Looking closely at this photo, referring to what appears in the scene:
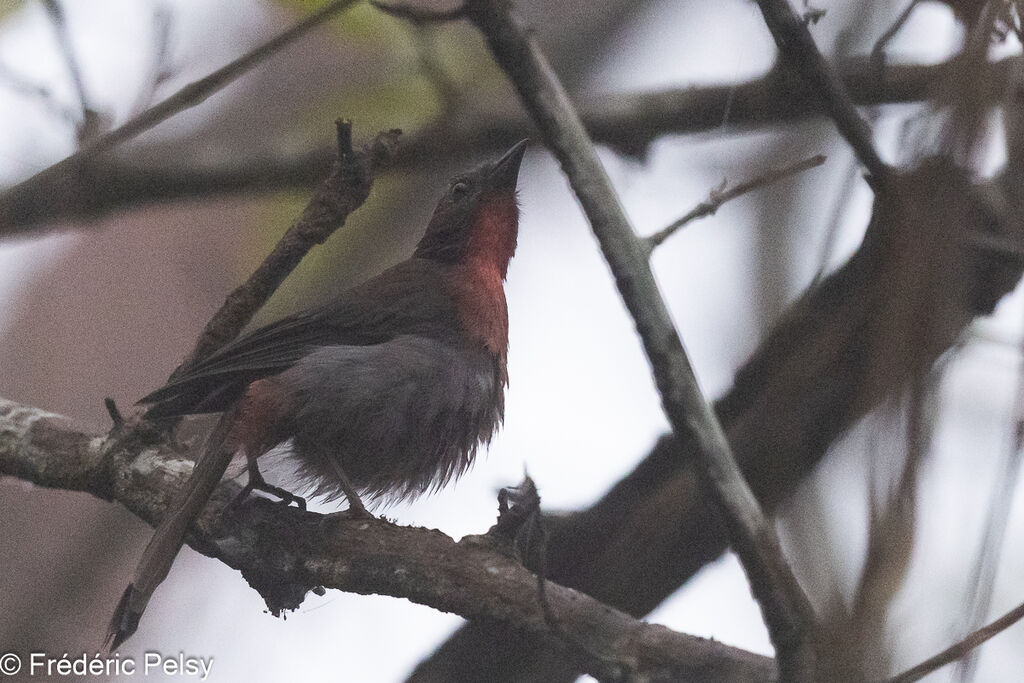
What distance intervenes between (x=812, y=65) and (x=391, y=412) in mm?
1708

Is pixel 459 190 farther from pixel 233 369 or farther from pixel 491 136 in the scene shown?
pixel 233 369

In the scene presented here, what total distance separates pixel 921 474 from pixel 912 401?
0.08 m

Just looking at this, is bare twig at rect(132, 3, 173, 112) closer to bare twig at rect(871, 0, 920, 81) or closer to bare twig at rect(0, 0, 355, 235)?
bare twig at rect(0, 0, 355, 235)

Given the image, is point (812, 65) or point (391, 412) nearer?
point (812, 65)

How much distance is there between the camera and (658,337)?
215cm

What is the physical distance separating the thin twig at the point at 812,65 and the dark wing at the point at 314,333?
154 centimetres

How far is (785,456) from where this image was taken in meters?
2.70

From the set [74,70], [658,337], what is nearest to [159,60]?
[74,70]

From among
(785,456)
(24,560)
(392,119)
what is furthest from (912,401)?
(24,560)

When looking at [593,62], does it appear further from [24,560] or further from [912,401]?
[912,401]

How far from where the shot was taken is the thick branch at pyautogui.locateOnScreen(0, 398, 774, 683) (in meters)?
2.61

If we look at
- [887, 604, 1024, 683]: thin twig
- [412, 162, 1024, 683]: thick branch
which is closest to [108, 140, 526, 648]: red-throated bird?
[412, 162, 1024, 683]: thick branch

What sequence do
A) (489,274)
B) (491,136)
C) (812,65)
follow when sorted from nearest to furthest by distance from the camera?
(812,65) < (489,274) < (491,136)

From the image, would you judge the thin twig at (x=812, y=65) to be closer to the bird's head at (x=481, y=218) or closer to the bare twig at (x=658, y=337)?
the bare twig at (x=658, y=337)
